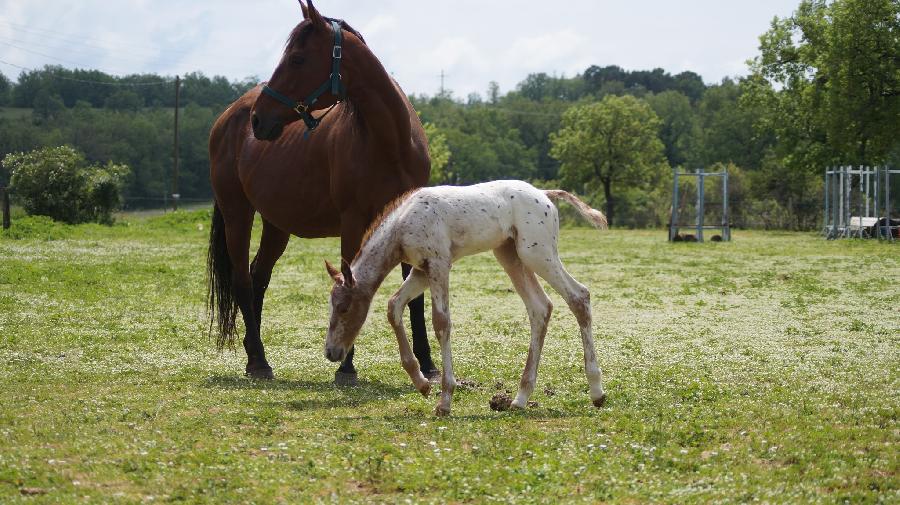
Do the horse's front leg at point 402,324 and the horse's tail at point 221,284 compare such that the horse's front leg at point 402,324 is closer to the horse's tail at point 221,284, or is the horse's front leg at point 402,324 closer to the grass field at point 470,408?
the grass field at point 470,408

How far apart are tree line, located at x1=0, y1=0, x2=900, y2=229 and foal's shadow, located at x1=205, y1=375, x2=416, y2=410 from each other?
4164cm

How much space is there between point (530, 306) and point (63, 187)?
128 ft

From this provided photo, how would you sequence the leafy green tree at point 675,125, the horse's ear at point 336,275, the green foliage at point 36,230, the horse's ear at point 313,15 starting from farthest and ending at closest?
1. the leafy green tree at point 675,125
2. the green foliage at point 36,230
3. the horse's ear at point 313,15
4. the horse's ear at point 336,275

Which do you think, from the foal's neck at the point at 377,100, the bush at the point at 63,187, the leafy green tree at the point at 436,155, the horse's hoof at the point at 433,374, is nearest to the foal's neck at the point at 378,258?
the foal's neck at the point at 377,100

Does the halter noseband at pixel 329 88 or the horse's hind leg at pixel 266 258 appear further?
the horse's hind leg at pixel 266 258

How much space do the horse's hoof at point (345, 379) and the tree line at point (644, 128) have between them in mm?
41519

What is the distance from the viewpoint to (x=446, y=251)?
809 cm

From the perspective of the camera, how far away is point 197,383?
9.79 meters

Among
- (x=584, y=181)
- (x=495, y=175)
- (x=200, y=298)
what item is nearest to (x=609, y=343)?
(x=200, y=298)

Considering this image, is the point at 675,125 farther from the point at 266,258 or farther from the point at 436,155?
the point at 266,258

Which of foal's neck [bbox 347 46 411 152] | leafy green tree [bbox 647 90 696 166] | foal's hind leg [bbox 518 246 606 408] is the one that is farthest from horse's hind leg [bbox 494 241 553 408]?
leafy green tree [bbox 647 90 696 166]

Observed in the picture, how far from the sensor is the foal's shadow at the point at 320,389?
28.1 feet

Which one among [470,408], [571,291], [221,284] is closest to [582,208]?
[571,291]

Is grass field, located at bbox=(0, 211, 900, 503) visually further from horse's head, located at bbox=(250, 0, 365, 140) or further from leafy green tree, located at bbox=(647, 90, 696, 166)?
leafy green tree, located at bbox=(647, 90, 696, 166)
